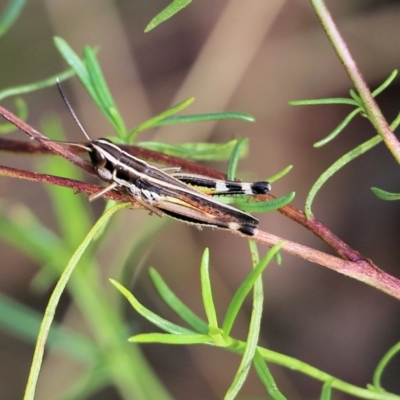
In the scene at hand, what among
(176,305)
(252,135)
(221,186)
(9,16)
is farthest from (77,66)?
(252,135)

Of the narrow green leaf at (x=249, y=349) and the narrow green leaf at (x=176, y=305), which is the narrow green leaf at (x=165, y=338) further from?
the narrow green leaf at (x=176, y=305)

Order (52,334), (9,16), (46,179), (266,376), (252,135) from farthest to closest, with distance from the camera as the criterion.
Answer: (252,135) → (52,334) → (9,16) → (266,376) → (46,179)

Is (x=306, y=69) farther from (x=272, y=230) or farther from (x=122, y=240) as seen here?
(x=122, y=240)

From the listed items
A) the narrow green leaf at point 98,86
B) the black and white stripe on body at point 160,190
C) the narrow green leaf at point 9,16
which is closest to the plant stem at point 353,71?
the black and white stripe on body at point 160,190

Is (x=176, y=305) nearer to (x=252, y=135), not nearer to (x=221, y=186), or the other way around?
(x=221, y=186)

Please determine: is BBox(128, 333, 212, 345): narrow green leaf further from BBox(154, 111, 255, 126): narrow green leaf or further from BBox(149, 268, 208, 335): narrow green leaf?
BBox(154, 111, 255, 126): narrow green leaf

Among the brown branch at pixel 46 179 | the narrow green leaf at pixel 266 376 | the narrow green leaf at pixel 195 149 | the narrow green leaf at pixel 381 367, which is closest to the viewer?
the brown branch at pixel 46 179
